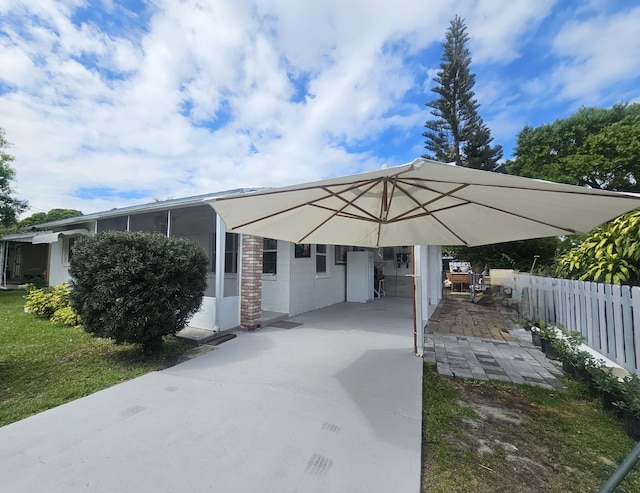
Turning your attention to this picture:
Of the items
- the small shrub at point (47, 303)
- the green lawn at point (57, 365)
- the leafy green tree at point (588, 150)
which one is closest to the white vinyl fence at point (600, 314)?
the green lawn at point (57, 365)

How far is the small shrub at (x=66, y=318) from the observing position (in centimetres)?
645

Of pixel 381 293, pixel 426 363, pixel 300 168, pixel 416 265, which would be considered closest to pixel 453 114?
pixel 300 168

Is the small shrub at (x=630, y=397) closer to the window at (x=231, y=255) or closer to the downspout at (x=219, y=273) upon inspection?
the downspout at (x=219, y=273)

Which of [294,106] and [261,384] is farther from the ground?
[294,106]

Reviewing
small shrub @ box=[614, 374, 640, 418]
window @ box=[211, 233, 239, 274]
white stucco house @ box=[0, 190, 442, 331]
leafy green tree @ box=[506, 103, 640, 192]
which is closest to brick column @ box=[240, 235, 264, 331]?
white stucco house @ box=[0, 190, 442, 331]

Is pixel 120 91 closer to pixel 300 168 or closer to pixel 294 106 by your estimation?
pixel 294 106

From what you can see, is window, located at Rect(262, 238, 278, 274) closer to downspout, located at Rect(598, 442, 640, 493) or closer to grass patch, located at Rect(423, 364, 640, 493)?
grass patch, located at Rect(423, 364, 640, 493)

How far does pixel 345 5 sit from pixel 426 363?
6473mm

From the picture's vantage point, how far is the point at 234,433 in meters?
2.38

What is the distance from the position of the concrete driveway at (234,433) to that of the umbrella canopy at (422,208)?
179cm

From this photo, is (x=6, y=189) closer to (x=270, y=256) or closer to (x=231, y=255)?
(x=231, y=255)

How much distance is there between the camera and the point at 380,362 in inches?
165

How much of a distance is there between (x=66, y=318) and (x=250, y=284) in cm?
457

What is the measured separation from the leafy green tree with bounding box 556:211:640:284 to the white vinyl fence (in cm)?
29
